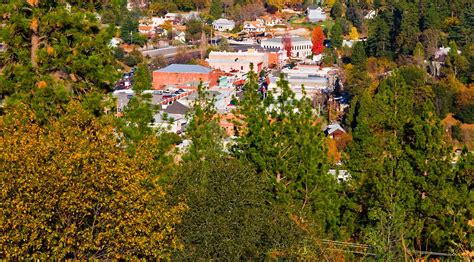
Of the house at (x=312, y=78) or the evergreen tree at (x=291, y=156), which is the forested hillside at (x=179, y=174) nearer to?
the evergreen tree at (x=291, y=156)

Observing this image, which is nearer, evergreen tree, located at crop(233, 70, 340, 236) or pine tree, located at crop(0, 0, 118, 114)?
pine tree, located at crop(0, 0, 118, 114)

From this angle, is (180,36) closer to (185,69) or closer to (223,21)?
(223,21)

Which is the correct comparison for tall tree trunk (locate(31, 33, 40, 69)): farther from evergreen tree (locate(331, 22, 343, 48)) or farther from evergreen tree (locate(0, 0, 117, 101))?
evergreen tree (locate(331, 22, 343, 48))

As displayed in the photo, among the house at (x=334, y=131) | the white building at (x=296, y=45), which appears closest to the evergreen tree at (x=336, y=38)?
the white building at (x=296, y=45)

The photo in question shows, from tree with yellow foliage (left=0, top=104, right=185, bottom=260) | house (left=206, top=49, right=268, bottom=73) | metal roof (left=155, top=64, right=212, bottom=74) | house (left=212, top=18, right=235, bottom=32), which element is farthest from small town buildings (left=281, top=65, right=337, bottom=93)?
tree with yellow foliage (left=0, top=104, right=185, bottom=260)

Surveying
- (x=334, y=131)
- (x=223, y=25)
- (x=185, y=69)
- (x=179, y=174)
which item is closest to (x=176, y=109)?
(x=334, y=131)

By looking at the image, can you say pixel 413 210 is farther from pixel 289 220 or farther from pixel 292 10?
pixel 292 10
